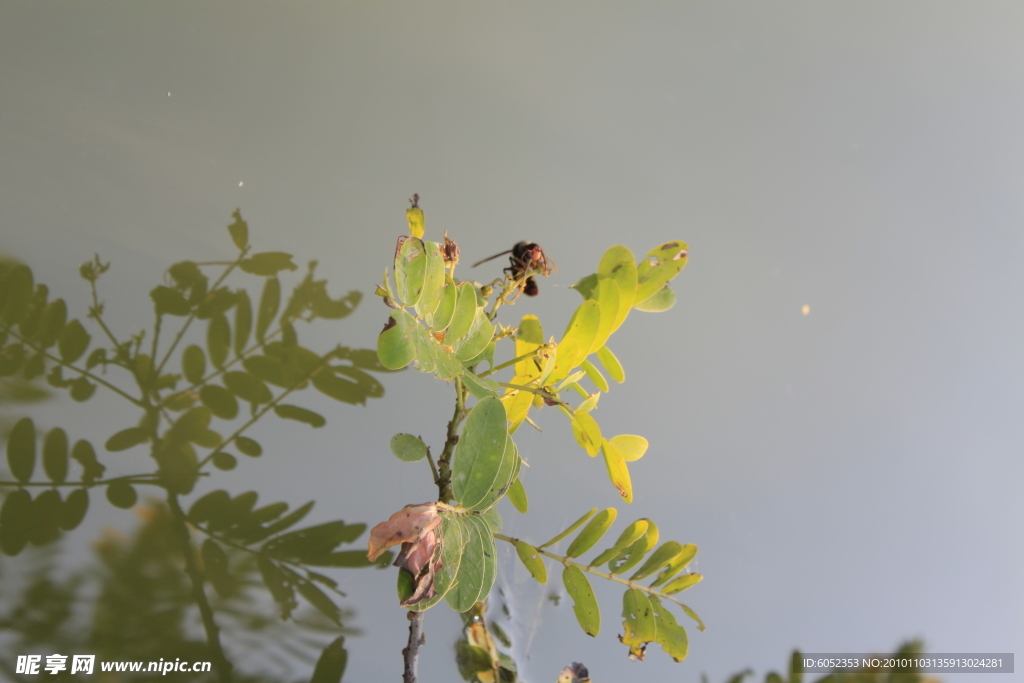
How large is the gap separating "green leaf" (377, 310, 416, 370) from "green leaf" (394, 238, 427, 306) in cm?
2

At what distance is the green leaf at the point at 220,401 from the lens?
23.2 inches

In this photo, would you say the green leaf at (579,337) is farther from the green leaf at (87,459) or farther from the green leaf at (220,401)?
the green leaf at (87,459)

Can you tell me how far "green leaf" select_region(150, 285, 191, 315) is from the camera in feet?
1.95

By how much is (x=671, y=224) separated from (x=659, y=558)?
502 mm

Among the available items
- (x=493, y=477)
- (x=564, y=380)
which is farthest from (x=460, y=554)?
(x=564, y=380)

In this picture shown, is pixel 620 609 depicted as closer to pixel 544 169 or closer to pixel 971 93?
pixel 544 169

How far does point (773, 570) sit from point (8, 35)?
1.15 m

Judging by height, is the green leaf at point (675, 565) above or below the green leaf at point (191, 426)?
below

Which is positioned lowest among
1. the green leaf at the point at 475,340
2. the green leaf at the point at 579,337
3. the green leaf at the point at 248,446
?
the green leaf at the point at 248,446

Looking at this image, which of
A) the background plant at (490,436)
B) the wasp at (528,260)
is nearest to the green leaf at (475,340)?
the background plant at (490,436)

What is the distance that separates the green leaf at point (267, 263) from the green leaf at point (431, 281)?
0.29 metres

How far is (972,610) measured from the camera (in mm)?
1011

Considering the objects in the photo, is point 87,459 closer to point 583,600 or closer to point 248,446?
point 248,446

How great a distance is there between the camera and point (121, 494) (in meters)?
0.55
